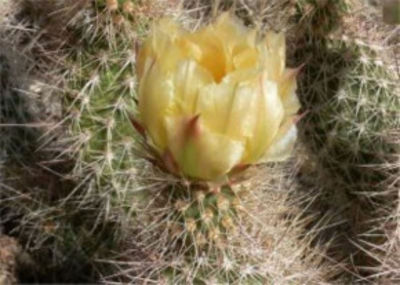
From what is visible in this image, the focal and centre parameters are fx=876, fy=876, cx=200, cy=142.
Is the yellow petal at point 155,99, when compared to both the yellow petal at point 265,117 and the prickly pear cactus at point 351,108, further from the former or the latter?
the prickly pear cactus at point 351,108

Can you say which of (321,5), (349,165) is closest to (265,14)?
(321,5)

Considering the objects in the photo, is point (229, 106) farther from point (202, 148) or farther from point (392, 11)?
point (392, 11)

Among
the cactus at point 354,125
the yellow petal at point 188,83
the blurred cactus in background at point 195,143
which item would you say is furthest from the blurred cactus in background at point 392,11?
the yellow petal at point 188,83

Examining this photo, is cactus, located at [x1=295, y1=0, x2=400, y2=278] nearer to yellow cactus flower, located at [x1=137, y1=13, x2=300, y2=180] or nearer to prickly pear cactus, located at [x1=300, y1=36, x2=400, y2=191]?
prickly pear cactus, located at [x1=300, y1=36, x2=400, y2=191]

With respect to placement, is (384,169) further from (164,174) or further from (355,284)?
(164,174)

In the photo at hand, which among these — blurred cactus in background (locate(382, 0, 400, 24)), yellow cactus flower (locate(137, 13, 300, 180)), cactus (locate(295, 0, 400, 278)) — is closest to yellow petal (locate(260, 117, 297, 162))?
yellow cactus flower (locate(137, 13, 300, 180))

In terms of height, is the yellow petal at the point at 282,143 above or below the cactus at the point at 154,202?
above

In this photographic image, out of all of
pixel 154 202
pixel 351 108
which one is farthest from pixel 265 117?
pixel 351 108
